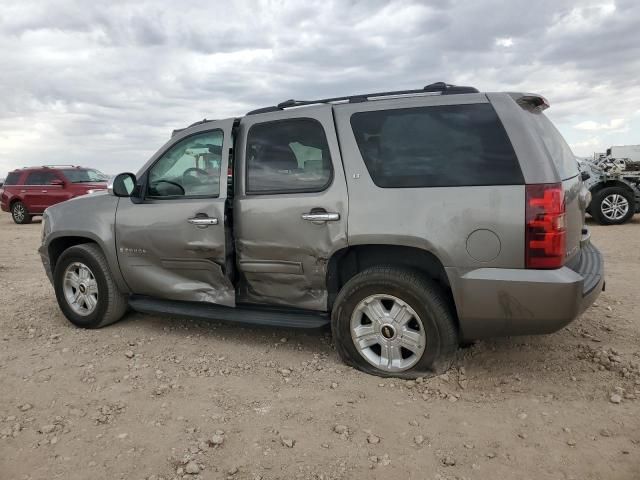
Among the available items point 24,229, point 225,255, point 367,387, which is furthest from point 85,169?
point 367,387

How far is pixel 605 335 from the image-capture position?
426cm

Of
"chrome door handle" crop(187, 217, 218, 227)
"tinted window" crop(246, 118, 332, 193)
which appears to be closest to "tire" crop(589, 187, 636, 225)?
"tinted window" crop(246, 118, 332, 193)

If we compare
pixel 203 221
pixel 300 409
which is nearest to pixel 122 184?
pixel 203 221

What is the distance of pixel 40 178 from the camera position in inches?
651

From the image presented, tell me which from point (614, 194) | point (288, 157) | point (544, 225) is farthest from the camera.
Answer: point (614, 194)

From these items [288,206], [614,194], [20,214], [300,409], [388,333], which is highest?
[288,206]

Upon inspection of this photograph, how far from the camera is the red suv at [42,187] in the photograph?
16172mm

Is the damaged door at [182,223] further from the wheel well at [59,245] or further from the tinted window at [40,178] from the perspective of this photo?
the tinted window at [40,178]

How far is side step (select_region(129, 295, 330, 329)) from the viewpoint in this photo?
381 cm

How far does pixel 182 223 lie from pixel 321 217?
3.92 feet

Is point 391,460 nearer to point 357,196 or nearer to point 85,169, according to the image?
point 357,196

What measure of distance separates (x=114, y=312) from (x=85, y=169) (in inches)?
525

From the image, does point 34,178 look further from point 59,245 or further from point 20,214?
point 59,245

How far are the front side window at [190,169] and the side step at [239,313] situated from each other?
0.89 metres
